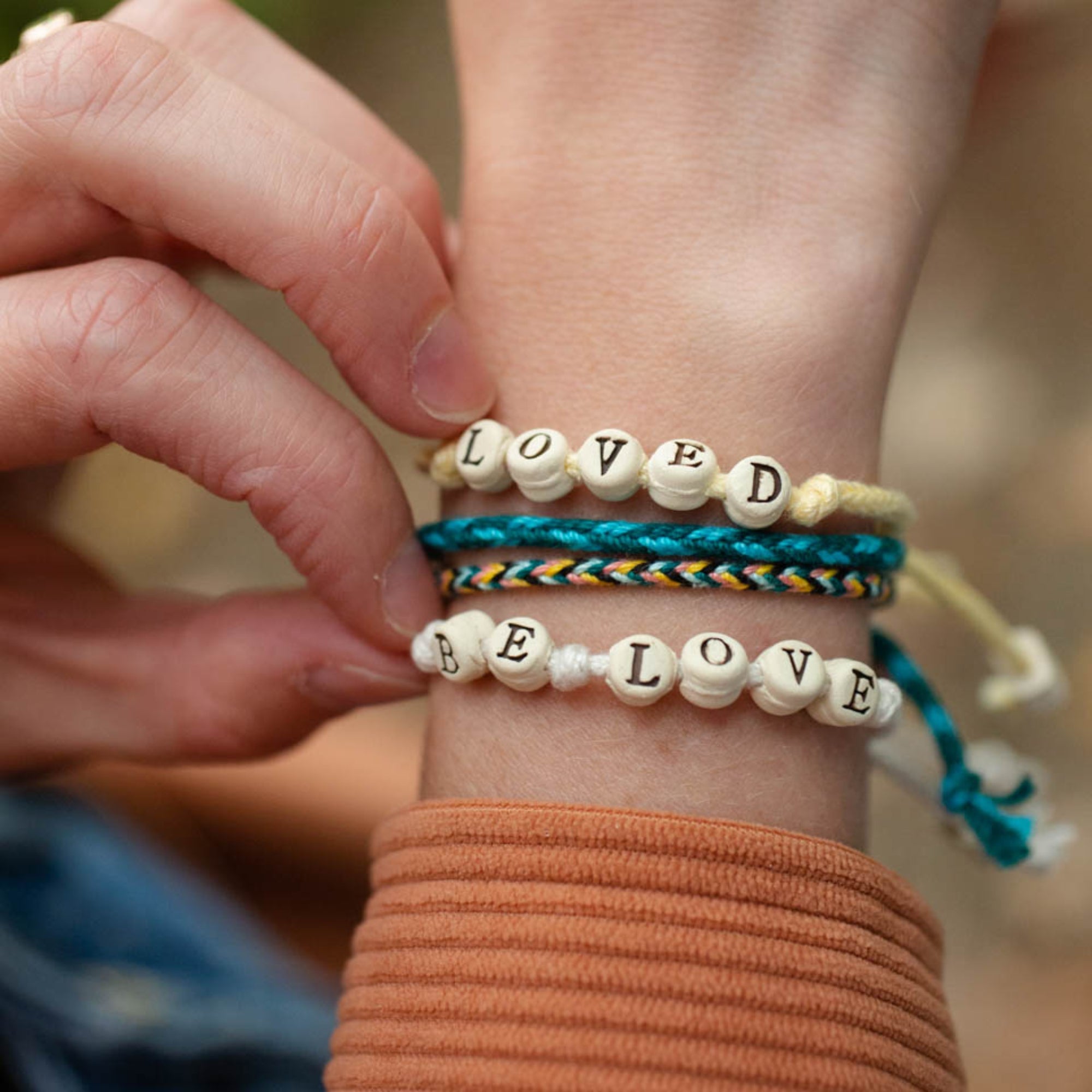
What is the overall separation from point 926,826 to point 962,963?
0.47ft

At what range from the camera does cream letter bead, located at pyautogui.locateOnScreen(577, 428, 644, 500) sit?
1.74 feet

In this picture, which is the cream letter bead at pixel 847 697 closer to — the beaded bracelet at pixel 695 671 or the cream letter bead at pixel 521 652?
the beaded bracelet at pixel 695 671

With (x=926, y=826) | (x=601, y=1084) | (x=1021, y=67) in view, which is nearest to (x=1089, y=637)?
(x=926, y=826)

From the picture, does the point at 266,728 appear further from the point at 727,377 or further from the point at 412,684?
the point at 727,377

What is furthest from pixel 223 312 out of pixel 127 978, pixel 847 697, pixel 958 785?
pixel 127 978

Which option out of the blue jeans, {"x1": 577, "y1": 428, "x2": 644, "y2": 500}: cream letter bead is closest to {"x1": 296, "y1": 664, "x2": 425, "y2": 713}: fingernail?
{"x1": 577, "y1": 428, "x2": 644, "y2": 500}: cream letter bead

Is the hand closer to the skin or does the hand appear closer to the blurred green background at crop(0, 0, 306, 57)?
the skin

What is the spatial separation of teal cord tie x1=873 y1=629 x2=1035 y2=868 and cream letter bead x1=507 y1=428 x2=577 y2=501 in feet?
0.76

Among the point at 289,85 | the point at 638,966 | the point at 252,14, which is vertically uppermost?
the point at 252,14

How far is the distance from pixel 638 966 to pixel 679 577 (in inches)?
7.0

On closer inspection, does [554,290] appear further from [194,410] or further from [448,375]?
[194,410]

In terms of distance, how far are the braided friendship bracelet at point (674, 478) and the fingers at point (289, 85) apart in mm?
205

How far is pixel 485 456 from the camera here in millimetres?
572

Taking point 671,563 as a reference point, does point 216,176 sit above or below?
above
